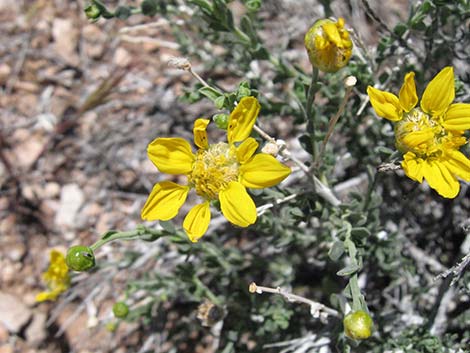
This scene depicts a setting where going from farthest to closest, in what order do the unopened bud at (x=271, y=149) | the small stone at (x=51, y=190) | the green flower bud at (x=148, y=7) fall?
the small stone at (x=51, y=190)
the green flower bud at (x=148, y=7)
the unopened bud at (x=271, y=149)

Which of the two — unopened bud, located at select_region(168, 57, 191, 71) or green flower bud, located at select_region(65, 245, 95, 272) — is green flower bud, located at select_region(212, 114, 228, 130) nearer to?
unopened bud, located at select_region(168, 57, 191, 71)

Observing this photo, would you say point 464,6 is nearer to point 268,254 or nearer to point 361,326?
point 361,326

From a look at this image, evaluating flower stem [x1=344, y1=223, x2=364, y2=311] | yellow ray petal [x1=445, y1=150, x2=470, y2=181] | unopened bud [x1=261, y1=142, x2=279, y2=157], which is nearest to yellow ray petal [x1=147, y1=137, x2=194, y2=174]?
unopened bud [x1=261, y1=142, x2=279, y2=157]

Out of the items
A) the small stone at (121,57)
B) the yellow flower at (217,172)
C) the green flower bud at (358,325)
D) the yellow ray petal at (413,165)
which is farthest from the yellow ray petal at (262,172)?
the small stone at (121,57)

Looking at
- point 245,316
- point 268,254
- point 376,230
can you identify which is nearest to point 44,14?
point 268,254

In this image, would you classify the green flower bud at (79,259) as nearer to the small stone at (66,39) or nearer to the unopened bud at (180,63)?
the unopened bud at (180,63)

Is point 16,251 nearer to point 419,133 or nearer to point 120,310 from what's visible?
point 120,310
